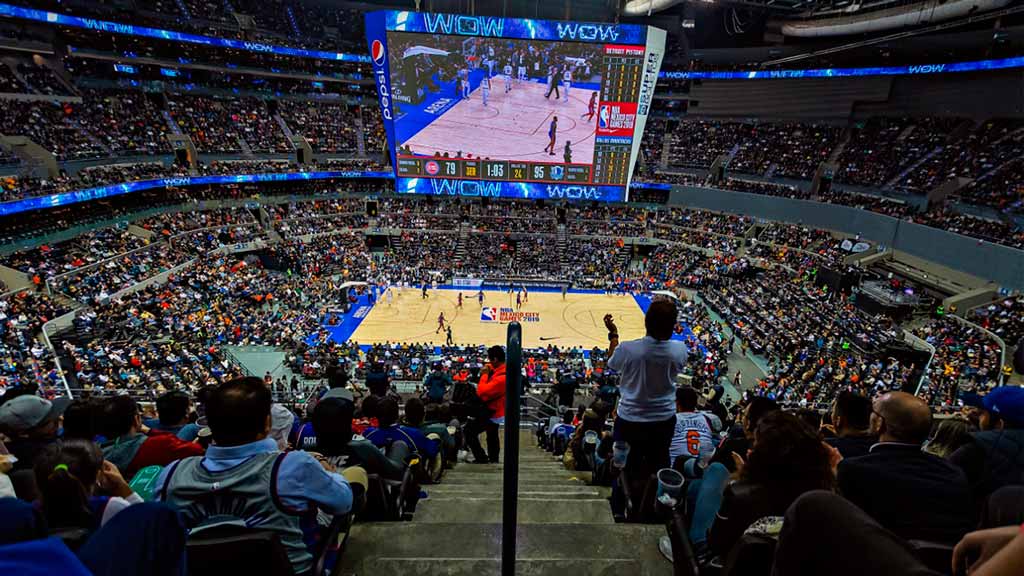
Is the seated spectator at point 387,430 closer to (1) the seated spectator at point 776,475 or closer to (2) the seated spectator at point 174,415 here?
(2) the seated spectator at point 174,415

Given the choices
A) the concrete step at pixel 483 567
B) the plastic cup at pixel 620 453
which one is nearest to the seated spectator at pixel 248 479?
the concrete step at pixel 483 567

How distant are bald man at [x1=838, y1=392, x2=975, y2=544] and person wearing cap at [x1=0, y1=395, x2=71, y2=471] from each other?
16.7ft

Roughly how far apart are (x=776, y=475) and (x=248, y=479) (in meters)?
2.53

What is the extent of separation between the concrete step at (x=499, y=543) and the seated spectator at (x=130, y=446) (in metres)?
1.41

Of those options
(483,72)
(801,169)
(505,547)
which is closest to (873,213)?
(801,169)

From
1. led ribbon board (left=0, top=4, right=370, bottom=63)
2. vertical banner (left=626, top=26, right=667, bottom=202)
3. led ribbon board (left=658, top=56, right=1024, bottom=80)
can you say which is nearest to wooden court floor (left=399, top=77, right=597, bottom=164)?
vertical banner (left=626, top=26, right=667, bottom=202)

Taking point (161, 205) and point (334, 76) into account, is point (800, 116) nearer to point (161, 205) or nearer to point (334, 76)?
point (334, 76)

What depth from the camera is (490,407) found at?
7.20 meters

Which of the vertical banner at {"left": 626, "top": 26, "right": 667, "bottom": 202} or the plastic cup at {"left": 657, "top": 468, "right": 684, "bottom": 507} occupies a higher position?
the vertical banner at {"left": 626, "top": 26, "right": 667, "bottom": 202}

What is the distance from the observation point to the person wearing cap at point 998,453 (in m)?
3.36

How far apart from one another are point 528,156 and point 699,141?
77.8ft

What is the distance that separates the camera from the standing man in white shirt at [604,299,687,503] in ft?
13.1

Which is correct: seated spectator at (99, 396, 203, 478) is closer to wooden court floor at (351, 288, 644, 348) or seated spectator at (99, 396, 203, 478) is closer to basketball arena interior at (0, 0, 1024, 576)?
basketball arena interior at (0, 0, 1024, 576)

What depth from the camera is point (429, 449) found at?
5.84m
